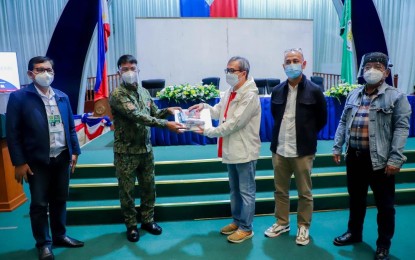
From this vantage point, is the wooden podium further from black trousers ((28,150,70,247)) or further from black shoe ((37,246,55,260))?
black shoe ((37,246,55,260))

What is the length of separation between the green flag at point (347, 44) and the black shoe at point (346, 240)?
4.87 meters

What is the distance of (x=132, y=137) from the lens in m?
2.67

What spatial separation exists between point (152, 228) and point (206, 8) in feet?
28.7

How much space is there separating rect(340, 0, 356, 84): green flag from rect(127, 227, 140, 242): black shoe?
18.7 feet

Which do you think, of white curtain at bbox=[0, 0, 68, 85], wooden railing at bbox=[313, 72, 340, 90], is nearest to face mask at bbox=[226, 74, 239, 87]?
wooden railing at bbox=[313, 72, 340, 90]

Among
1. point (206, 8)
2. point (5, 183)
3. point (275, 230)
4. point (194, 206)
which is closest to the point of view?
point (275, 230)

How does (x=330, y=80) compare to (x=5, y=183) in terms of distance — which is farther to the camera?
(x=330, y=80)

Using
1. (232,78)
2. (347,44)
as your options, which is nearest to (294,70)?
(232,78)

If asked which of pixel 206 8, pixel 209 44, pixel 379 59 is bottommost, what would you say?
pixel 379 59

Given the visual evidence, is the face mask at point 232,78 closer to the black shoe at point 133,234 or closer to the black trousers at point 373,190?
the black trousers at point 373,190

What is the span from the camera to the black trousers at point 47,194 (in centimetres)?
240

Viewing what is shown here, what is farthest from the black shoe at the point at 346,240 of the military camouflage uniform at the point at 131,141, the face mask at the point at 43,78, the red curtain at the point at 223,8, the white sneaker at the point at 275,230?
the red curtain at the point at 223,8

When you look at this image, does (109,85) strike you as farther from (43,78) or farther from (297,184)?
(297,184)

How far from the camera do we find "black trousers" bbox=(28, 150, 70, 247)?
94.6 inches
